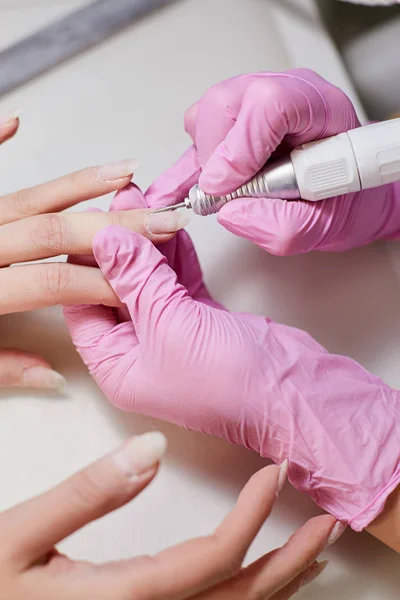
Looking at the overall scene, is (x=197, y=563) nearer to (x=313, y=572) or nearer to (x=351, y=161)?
(x=313, y=572)

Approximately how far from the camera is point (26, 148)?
2.81 ft

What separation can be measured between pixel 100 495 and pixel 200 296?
342 mm

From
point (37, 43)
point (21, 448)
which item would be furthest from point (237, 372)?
point (37, 43)

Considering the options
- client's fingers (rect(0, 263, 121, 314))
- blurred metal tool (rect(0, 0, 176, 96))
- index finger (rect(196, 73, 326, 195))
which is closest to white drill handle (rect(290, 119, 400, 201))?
index finger (rect(196, 73, 326, 195))

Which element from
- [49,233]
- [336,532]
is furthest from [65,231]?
[336,532]

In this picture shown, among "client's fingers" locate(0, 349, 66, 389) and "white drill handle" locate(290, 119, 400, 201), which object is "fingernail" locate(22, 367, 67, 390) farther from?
"white drill handle" locate(290, 119, 400, 201)

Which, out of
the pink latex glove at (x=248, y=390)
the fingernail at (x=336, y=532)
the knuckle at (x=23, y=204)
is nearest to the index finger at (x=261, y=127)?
the pink latex glove at (x=248, y=390)

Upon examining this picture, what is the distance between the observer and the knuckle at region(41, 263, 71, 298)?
64cm

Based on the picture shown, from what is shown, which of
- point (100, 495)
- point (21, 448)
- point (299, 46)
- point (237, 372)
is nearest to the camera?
point (100, 495)

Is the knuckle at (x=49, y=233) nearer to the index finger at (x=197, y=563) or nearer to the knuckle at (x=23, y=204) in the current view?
the knuckle at (x=23, y=204)

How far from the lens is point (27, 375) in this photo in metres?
0.70

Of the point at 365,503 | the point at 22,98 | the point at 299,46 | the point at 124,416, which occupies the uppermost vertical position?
the point at 22,98

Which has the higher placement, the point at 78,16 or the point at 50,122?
the point at 78,16

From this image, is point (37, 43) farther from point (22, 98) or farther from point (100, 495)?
point (100, 495)
